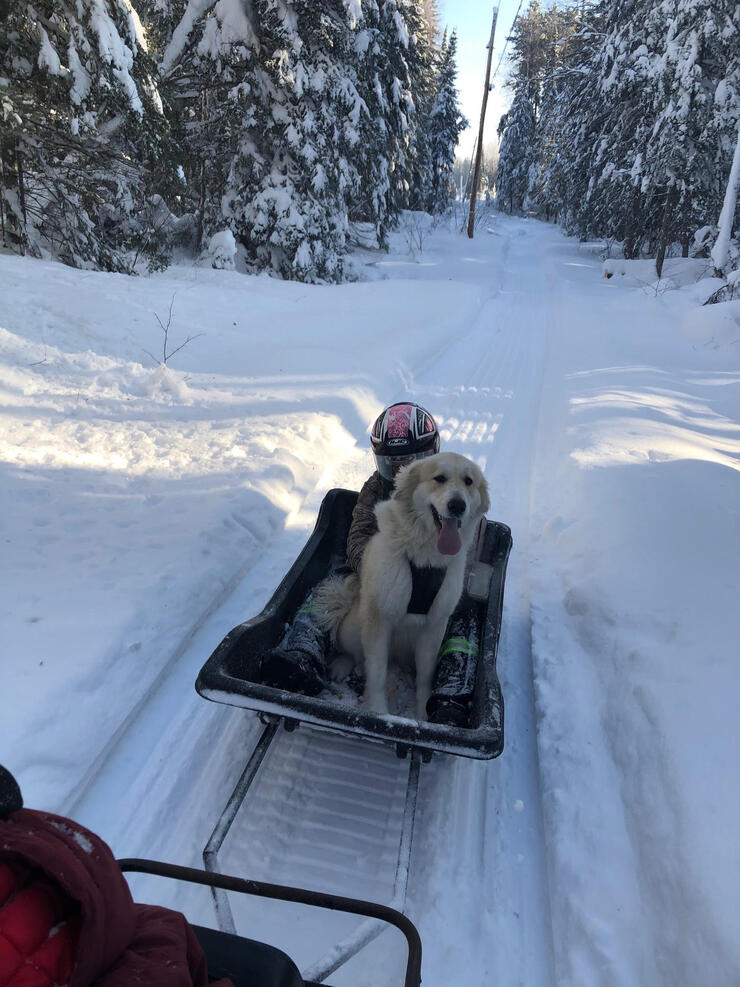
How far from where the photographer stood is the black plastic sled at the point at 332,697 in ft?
6.64

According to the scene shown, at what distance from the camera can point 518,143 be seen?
159 feet

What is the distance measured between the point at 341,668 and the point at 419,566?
0.77 m

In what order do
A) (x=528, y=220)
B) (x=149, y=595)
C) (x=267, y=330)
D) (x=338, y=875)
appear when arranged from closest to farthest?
(x=338, y=875) → (x=149, y=595) → (x=267, y=330) → (x=528, y=220)

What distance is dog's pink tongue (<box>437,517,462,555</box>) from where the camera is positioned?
8.86 feet

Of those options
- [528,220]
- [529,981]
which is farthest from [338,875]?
[528,220]

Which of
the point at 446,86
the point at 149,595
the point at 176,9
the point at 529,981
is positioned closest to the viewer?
the point at 529,981

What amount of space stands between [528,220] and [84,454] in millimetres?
53000

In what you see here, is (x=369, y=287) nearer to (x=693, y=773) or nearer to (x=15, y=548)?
(x=15, y=548)

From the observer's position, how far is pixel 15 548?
3.77 metres

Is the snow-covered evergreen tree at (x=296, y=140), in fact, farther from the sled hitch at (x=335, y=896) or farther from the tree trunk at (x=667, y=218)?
the sled hitch at (x=335, y=896)

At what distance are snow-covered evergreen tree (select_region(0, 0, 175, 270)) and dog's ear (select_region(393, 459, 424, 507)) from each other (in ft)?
27.7

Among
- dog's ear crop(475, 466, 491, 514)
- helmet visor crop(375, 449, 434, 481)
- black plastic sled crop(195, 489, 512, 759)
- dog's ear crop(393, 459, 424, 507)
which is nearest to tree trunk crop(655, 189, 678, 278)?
helmet visor crop(375, 449, 434, 481)

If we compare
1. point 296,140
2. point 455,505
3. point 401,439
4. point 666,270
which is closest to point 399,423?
point 401,439

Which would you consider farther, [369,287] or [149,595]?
[369,287]
